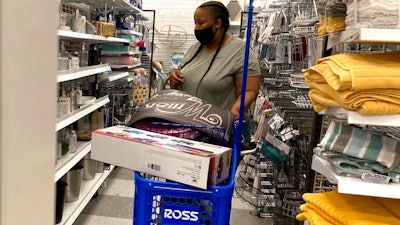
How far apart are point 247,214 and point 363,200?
6.17 ft

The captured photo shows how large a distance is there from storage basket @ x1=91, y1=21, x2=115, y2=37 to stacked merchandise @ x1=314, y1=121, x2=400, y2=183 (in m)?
2.41

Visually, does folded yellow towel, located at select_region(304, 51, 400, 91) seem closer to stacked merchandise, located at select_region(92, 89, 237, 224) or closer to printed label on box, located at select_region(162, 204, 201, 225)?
stacked merchandise, located at select_region(92, 89, 237, 224)

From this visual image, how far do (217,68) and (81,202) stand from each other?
1.46 m

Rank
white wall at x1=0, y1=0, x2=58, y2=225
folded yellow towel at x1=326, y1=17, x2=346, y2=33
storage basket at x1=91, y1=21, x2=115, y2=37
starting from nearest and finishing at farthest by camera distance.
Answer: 1. white wall at x1=0, y1=0, x2=58, y2=225
2. folded yellow towel at x1=326, y1=17, x2=346, y2=33
3. storage basket at x1=91, y1=21, x2=115, y2=37

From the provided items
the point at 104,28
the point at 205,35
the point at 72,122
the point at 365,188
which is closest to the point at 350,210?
the point at 365,188

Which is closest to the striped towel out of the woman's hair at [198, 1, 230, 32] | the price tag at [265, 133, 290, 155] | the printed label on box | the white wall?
the printed label on box

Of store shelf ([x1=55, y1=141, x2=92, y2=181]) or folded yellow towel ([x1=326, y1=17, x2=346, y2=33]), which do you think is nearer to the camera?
folded yellow towel ([x1=326, y1=17, x2=346, y2=33])

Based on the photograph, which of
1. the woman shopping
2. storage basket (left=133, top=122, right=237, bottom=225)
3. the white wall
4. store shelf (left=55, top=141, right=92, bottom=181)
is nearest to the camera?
the white wall

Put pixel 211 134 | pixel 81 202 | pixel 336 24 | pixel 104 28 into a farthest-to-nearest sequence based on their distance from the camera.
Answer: pixel 104 28
pixel 81 202
pixel 211 134
pixel 336 24

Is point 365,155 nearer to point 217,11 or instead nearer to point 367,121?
point 367,121

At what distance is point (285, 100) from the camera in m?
2.91

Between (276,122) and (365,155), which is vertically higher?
(365,155)

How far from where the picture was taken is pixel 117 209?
10.1 ft

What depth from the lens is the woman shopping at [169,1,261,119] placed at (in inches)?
84.5
